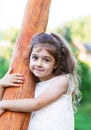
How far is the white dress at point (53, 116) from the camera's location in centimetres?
123

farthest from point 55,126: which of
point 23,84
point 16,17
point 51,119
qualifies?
point 16,17

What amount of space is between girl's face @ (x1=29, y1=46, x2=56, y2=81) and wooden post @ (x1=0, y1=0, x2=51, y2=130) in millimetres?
30

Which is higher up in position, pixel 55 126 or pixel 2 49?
pixel 55 126

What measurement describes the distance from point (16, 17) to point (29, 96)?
404 centimetres

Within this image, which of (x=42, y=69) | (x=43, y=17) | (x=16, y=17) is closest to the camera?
(x=42, y=69)

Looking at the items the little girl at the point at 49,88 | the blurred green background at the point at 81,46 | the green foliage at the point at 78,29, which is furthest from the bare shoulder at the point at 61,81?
the green foliage at the point at 78,29

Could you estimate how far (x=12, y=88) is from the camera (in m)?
1.23

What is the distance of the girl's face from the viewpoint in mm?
1207

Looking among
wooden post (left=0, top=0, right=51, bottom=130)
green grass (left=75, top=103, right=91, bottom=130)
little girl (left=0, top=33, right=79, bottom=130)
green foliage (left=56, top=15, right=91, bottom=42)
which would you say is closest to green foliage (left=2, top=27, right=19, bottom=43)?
green foliage (left=56, top=15, right=91, bottom=42)

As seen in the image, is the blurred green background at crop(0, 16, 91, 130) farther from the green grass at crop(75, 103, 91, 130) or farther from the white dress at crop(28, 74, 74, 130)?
the white dress at crop(28, 74, 74, 130)

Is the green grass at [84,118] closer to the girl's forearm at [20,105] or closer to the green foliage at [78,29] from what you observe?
the green foliage at [78,29]

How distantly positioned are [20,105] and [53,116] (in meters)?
0.11

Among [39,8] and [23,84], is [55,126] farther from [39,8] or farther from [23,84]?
[39,8]

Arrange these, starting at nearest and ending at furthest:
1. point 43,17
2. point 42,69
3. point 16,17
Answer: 1. point 42,69
2. point 43,17
3. point 16,17
